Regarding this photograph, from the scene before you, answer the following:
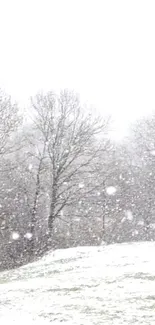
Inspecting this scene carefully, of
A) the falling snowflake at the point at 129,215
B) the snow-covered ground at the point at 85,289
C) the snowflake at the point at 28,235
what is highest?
the falling snowflake at the point at 129,215

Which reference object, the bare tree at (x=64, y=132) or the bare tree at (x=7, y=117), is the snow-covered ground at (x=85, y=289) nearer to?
the bare tree at (x=7, y=117)

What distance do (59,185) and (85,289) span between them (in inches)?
962

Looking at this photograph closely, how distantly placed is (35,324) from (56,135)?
2997 cm

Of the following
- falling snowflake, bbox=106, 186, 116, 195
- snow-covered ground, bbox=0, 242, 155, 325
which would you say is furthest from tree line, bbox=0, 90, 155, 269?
snow-covered ground, bbox=0, 242, 155, 325

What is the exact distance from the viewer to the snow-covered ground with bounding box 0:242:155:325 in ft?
39.0

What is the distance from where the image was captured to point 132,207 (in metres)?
52.9

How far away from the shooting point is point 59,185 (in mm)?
40719

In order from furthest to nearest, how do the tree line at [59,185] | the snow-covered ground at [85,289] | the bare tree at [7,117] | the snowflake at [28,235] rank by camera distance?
1. the snowflake at [28,235]
2. the tree line at [59,185]
3. the bare tree at [7,117]
4. the snow-covered ground at [85,289]

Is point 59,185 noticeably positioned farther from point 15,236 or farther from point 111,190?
point 111,190

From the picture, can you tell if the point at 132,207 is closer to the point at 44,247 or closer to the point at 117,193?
the point at 117,193

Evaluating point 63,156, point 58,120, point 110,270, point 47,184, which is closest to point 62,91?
point 58,120

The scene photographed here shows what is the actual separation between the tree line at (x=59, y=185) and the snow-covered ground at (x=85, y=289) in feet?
34.2

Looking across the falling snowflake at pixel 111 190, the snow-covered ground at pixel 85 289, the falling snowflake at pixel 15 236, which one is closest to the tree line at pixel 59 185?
the falling snowflake at pixel 15 236

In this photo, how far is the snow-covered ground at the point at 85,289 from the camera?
39.0 ft
